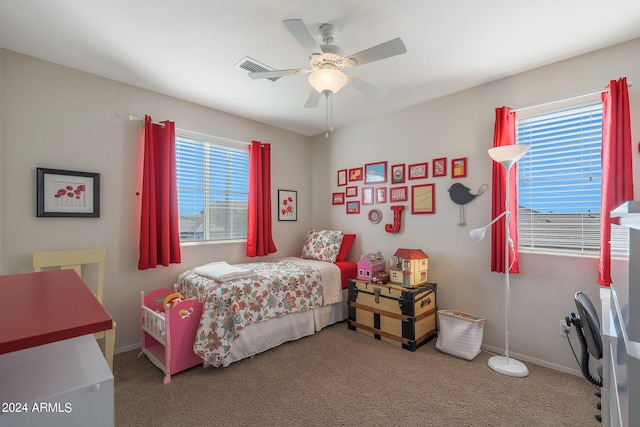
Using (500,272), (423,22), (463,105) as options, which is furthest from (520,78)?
(500,272)

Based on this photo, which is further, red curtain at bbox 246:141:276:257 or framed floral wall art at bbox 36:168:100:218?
red curtain at bbox 246:141:276:257

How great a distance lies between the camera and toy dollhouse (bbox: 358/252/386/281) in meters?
3.21

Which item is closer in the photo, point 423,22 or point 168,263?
point 423,22

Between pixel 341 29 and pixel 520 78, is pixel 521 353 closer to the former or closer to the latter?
pixel 520 78

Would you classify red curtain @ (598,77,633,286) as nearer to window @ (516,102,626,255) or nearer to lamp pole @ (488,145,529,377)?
window @ (516,102,626,255)

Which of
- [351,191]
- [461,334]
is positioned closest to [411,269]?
[461,334]

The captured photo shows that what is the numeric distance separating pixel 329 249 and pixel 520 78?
8.56ft

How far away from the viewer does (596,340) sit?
1.52 meters

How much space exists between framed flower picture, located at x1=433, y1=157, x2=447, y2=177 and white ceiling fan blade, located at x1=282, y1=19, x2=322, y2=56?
6.15ft

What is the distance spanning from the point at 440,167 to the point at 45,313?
3.15 metres

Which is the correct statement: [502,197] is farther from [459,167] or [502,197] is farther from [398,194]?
[398,194]

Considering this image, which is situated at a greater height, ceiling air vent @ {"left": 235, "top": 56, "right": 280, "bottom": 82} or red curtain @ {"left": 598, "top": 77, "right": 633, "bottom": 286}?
ceiling air vent @ {"left": 235, "top": 56, "right": 280, "bottom": 82}

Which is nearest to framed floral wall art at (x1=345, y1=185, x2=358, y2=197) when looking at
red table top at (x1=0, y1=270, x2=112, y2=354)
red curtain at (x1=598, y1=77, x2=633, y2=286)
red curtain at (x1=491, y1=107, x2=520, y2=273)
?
red curtain at (x1=491, y1=107, x2=520, y2=273)

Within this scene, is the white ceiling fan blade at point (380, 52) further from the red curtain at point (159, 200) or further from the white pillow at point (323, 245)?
the white pillow at point (323, 245)
